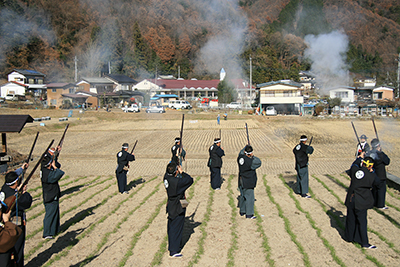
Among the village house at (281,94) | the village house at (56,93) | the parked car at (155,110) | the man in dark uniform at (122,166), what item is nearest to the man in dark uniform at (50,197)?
the man in dark uniform at (122,166)

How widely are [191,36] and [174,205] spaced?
6557 centimetres

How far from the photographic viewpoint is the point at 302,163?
318 inches

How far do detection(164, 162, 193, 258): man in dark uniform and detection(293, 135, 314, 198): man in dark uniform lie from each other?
3.87 metres

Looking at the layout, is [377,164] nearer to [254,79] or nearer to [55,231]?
[55,231]

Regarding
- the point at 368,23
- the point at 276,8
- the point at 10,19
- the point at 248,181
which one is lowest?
the point at 248,181

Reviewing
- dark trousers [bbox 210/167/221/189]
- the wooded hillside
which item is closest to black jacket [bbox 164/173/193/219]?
dark trousers [bbox 210/167/221/189]

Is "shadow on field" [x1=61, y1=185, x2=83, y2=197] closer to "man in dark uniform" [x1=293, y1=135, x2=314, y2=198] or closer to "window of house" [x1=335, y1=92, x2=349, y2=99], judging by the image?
"man in dark uniform" [x1=293, y1=135, x2=314, y2=198]

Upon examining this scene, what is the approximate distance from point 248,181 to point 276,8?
66.8 meters

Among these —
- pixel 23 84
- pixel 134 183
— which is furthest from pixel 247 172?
pixel 23 84

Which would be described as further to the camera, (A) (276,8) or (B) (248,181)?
(A) (276,8)

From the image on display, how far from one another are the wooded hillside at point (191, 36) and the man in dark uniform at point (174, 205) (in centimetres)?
2999

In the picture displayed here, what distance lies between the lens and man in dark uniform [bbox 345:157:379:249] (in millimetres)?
5180

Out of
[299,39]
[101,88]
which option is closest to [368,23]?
[299,39]

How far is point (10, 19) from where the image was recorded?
52.8m
